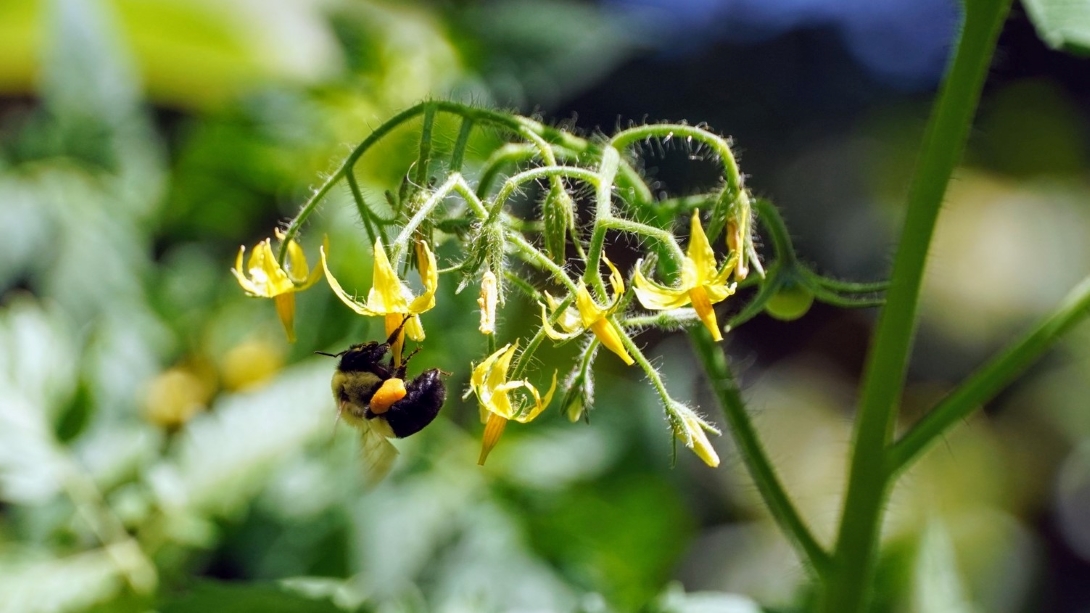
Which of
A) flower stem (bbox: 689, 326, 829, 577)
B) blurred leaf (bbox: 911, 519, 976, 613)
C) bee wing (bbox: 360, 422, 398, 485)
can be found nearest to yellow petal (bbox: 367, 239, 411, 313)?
flower stem (bbox: 689, 326, 829, 577)

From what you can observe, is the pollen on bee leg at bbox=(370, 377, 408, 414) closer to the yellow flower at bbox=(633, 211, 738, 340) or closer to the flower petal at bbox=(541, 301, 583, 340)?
the flower petal at bbox=(541, 301, 583, 340)

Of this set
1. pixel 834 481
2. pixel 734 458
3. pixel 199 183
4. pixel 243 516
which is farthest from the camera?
pixel 834 481

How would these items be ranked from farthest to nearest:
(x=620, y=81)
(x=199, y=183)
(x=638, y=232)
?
(x=620, y=81), (x=199, y=183), (x=638, y=232)

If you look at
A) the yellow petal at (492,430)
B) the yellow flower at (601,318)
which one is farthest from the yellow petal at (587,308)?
the yellow petal at (492,430)

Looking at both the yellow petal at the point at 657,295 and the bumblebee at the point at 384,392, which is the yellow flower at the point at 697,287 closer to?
the yellow petal at the point at 657,295


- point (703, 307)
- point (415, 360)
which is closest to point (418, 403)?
point (703, 307)

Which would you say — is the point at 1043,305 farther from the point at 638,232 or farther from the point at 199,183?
the point at 638,232

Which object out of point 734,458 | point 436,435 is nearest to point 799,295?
point 734,458
